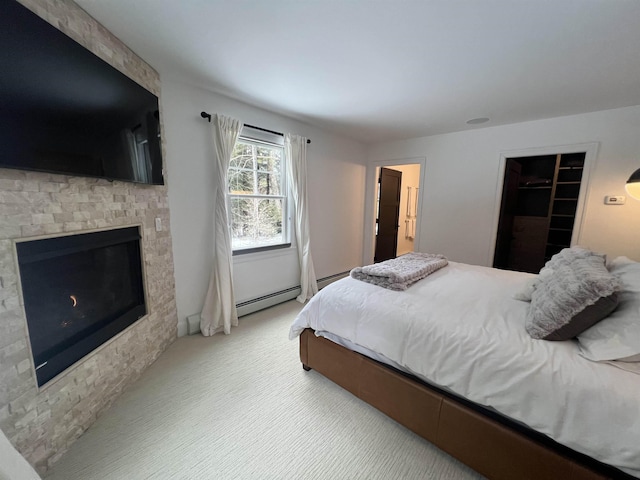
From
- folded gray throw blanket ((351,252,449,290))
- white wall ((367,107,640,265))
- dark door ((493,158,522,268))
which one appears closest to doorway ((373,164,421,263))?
white wall ((367,107,640,265))

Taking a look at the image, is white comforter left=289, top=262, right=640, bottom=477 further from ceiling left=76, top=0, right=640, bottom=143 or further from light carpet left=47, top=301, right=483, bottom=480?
ceiling left=76, top=0, right=640, bottom=143

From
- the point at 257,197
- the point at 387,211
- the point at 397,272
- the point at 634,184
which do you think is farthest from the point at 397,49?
the point at 387,211

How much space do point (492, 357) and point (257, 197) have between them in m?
2.61

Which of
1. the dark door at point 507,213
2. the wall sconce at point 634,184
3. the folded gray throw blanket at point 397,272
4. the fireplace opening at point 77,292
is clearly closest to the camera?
the fireplace opening at point 77,292

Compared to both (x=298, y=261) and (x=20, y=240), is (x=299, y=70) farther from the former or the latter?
(x=298, y=261)

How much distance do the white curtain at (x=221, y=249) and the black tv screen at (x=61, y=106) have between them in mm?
707

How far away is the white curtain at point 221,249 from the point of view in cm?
241

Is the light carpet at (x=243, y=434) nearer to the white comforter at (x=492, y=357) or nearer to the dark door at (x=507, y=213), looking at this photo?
the white comforter at (x=492, y=357)

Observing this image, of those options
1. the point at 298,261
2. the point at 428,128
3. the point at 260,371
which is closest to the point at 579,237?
the point at 428,128

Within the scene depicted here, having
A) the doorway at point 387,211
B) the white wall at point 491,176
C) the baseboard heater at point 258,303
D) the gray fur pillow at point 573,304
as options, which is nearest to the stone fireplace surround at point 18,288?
the baseboard heater at point 258,303

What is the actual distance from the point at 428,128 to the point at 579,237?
7.61 feet

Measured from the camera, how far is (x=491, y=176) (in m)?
3.40

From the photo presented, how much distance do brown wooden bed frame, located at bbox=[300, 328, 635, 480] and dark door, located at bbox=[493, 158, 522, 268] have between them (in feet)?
9.84

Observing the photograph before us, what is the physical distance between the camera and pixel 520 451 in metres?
1.07
